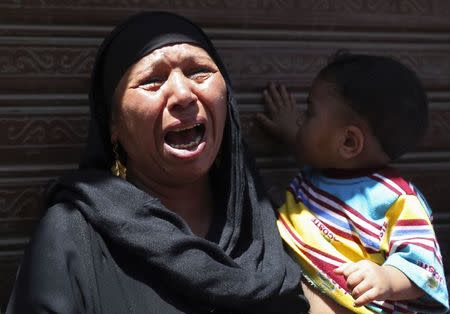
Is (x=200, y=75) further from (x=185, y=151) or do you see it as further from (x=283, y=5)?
(x=283, y=5)

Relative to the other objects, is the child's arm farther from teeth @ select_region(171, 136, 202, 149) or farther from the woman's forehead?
the woman's forehead

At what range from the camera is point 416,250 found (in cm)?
254

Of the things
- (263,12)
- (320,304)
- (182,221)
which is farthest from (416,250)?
(263,12)

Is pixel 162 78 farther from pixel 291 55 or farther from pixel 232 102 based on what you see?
pixel 291 55

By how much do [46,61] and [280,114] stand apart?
98cm

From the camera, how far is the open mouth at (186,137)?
2578 millimetres

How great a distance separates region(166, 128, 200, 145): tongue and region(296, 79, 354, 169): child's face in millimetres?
469

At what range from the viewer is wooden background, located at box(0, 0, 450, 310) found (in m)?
2.96

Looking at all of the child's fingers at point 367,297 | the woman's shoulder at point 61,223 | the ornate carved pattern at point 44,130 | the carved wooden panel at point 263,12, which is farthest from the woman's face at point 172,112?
the child's fingers at point 367,297

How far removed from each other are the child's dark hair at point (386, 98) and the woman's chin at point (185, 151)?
22.4 inches

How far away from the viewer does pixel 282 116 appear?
326cm

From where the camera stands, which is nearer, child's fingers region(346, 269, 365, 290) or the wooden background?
child's fingers region(346, 269, 365, 290)

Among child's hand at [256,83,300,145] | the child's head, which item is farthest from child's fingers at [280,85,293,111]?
the child's head

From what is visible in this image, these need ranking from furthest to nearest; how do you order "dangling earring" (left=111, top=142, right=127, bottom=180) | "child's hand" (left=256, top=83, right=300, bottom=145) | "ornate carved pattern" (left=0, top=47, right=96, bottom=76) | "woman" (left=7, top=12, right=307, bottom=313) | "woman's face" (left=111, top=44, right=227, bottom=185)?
"child's hand" (left=256, top=83, right=300, bottom=145), "ornate carved pattern" (left=0, top=47, right=96, bottom=76), "dangling earring" (left=111, top=142, right=127, bottom=180), "woman's face" (left=111, top=44, right=227, bottom=185), "woman" (left=7, top=12, right=307, bottom=313)
